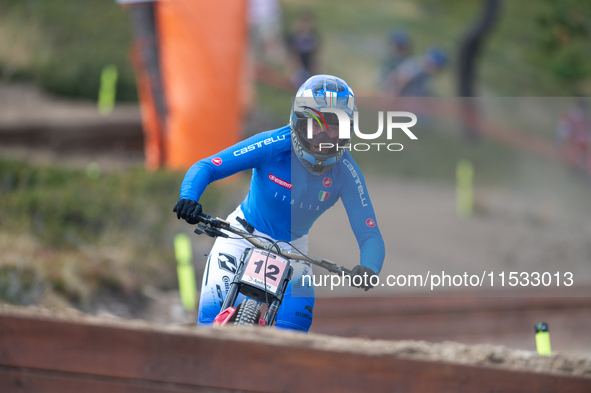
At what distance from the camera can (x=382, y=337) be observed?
318 inches

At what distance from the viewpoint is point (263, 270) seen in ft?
12.6

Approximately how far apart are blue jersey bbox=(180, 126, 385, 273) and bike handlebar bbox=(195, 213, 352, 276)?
189 millimetres

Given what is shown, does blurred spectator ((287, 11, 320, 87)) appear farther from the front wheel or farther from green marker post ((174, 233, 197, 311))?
the front wheel

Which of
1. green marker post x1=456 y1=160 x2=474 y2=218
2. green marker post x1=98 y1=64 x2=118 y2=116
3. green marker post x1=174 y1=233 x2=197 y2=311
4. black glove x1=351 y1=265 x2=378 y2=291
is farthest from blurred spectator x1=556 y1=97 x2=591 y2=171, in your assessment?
green marker post x1=98 y1=64 x2=118 y2=116

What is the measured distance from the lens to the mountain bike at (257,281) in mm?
3795

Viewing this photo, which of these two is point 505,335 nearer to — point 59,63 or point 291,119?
point 291,119

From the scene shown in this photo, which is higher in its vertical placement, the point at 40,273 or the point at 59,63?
the point at 59,63

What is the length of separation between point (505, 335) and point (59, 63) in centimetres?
1439

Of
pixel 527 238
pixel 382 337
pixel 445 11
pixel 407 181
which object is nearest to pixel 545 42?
pixel 527 238

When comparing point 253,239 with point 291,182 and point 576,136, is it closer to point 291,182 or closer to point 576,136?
point 291,182

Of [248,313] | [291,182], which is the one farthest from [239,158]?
[248,313]

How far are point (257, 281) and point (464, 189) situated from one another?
11.8 m

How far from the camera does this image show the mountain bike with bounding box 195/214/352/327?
3.79 m

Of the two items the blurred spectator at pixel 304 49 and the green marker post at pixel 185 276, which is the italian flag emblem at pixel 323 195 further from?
the blurred spectator at pixel 304 49
